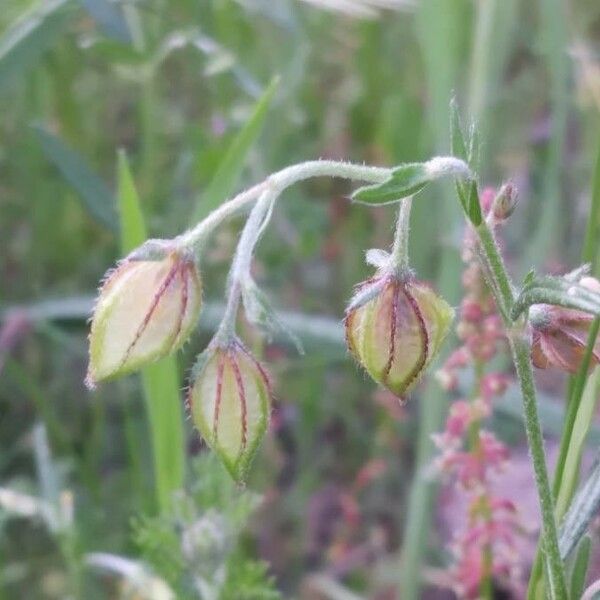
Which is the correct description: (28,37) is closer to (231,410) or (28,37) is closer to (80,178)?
(80,178)

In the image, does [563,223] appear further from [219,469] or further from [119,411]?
[219,469]

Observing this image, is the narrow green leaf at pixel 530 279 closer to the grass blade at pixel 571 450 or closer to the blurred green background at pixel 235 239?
the grass blade at pixel 571 450

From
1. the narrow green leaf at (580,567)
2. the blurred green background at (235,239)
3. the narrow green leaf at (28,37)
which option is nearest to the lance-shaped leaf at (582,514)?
the narrow green leaf at (580,567)

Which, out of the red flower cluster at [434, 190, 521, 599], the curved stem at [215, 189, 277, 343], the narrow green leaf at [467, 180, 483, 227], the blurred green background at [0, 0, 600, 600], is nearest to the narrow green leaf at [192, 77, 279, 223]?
the blurred green background at [0, 0, 600, 600]

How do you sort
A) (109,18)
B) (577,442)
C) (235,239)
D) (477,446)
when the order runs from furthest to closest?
1. (235,239)
2. (109,18)
3. (477,446)
4. (577,442)

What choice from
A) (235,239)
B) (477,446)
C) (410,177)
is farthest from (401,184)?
(235,239)

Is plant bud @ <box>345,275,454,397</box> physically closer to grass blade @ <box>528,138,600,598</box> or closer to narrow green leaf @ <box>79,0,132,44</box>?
grass blade @ <box>528,138,600,598</box>
